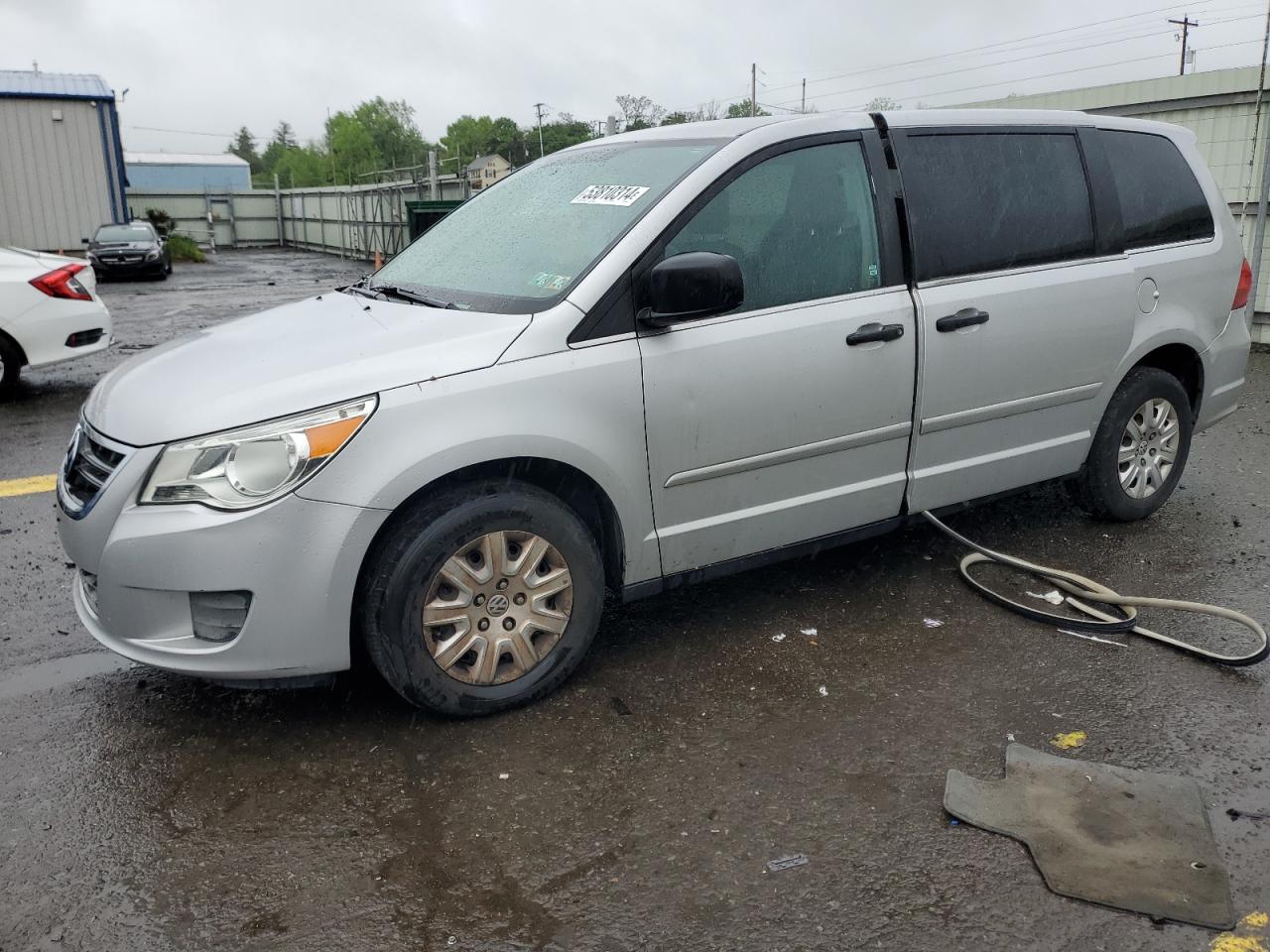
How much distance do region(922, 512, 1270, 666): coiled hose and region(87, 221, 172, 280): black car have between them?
1024 inches

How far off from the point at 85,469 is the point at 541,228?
69.7 inches

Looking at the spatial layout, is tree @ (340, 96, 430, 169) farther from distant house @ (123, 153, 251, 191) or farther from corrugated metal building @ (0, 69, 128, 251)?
corrugated metal building @ (0, 69, 128, 251)

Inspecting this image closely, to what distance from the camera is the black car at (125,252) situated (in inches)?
1029

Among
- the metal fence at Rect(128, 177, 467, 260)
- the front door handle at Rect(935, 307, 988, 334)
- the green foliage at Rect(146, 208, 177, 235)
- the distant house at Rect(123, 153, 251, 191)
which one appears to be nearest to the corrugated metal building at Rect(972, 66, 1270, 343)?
the front door handle at Rect(935, 307, 988, 334)

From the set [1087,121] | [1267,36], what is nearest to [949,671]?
[1087,121]

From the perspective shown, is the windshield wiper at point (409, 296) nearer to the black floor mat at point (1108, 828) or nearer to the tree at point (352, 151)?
the black floor mat at point (1108, 828)

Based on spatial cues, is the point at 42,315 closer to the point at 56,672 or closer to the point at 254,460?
the point at 56,672

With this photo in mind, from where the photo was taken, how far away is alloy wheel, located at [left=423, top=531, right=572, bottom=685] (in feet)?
10.9

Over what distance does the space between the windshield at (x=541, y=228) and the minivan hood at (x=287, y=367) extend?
21 cm

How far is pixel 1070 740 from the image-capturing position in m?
3.40

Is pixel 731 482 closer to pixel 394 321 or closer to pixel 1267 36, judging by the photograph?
pixel 394 321

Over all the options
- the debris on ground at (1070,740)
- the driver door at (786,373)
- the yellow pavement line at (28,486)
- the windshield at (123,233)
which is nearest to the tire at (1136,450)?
the driver door at (786,373)

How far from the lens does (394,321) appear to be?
12.0 feet

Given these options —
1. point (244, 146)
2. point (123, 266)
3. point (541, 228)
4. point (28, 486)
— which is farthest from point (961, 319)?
point (244, 146)
